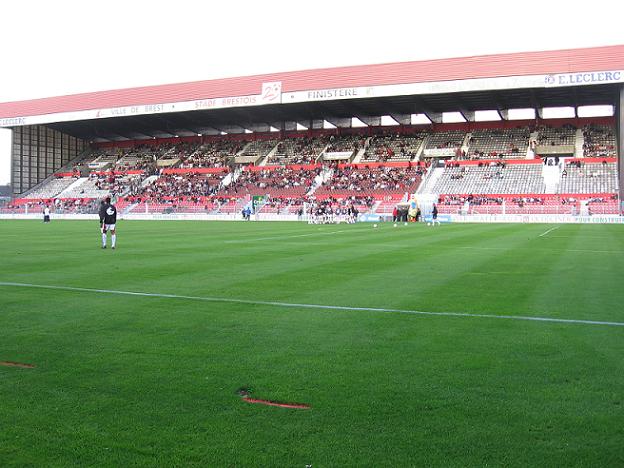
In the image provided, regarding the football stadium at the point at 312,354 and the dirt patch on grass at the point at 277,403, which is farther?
the dirt patch on grass at the point at 277,403

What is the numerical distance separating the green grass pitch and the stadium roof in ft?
141

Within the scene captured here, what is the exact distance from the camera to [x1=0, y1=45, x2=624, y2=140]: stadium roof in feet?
160

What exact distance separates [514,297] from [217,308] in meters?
4.55

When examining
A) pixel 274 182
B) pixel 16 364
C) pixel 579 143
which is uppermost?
pixel 579 143

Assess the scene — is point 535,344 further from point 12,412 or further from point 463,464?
point 12,412

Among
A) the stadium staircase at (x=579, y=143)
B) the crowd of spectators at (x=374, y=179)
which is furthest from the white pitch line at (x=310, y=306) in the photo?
the stadium staircase at (x=579, y=143)

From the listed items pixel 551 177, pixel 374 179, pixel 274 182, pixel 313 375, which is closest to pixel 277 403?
pixel 313 375

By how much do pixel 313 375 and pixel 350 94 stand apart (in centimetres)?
5170

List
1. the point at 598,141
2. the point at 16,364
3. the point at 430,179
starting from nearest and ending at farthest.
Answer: the point at 16,364 → the point at 598,141 → the point at 430,179

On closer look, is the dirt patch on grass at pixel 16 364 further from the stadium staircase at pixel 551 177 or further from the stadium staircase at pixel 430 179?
the stadium staircase at pixel 430 179

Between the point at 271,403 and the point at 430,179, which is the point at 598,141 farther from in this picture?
the point at 271,403

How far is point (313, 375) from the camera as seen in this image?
496cm

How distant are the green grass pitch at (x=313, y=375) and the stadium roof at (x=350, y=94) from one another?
141 ft

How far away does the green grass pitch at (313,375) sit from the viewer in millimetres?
3551
